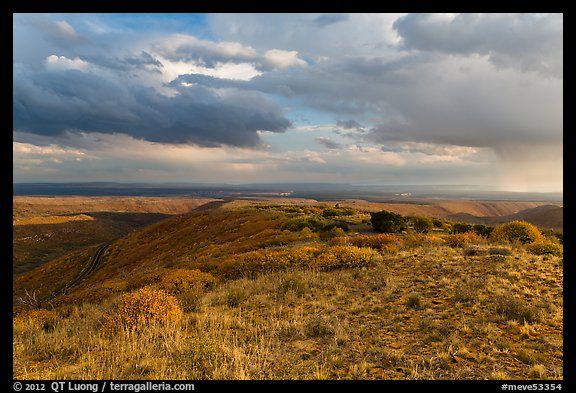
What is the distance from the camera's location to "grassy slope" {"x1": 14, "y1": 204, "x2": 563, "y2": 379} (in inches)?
240

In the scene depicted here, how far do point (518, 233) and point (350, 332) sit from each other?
16.2 meters

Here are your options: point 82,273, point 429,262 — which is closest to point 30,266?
point 82,273

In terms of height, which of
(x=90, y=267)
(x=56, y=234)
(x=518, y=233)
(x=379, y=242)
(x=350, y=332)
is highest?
(x=518, y=233)

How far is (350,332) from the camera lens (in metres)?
7.82

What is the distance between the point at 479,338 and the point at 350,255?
314 inches

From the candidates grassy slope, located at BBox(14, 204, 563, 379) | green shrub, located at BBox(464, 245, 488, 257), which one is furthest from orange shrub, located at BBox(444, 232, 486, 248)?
grassy slope, located at BBox(14, 204, 563, 379)

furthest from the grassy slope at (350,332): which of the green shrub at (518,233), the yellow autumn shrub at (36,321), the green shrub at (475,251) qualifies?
the green shrub at (518,233)

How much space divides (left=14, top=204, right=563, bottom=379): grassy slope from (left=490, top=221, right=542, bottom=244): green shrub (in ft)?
16.7

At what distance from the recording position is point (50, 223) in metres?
130

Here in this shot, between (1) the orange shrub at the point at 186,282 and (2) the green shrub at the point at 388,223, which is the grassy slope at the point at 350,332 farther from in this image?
(2) the green shrub at the point at 388,223

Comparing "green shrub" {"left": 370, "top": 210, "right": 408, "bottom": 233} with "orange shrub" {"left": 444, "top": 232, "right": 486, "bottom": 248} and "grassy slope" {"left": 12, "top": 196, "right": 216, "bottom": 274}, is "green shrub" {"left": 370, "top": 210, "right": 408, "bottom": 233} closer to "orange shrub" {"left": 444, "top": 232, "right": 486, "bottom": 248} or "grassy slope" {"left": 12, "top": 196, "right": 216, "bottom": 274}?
"orange shrub" {"left": 444, "top": 232, "right": 486, "bottom": 248}

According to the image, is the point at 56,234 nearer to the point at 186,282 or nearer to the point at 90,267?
the point at 90,267

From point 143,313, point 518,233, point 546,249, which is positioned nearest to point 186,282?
point 143,313
